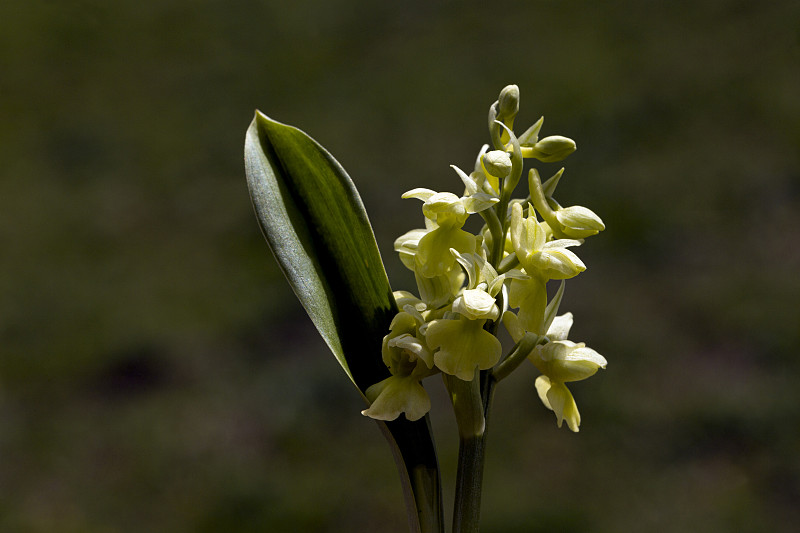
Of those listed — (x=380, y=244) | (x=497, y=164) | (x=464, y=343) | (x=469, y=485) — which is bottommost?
(x=380, y=244)

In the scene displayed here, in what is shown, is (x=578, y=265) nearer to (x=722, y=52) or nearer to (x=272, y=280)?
(x=272, y=280)

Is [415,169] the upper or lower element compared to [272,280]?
upper

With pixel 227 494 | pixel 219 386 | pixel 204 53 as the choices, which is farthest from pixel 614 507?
pixel 204 53

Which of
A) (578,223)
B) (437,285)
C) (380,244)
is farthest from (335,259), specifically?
(380,244)

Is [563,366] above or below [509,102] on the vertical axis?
below

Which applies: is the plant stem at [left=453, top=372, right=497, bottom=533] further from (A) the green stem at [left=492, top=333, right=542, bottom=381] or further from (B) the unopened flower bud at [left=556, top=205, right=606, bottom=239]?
(B) the unopened flower bud at [left=556, top=205, right=606, bottom=239]

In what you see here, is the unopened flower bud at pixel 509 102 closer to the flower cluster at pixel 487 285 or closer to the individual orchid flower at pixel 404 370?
the flower cluster at pixel 487 285

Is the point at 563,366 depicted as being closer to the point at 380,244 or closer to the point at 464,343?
the point at 464,343
